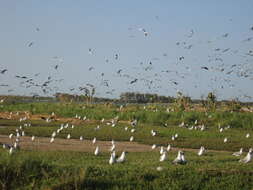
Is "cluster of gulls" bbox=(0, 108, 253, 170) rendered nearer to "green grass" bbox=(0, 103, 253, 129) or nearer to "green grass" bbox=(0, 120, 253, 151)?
"green grass" bbox=(0, 120, 253, 151)

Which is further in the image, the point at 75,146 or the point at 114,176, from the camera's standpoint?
the point at 75,146

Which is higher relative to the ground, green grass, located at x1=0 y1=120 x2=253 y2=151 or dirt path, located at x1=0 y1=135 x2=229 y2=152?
green grass, located at x1=0 y1=120 x2=253 y2=151

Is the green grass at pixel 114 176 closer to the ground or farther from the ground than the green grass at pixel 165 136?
closer to the ground

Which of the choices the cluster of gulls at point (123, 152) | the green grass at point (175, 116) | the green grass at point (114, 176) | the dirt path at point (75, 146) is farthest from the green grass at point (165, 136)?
the green grass at point (114, 176)

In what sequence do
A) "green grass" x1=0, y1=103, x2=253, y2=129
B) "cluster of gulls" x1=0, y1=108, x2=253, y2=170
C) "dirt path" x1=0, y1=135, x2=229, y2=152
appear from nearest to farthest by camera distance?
"cluster of gulls" x1=0, y1=108, x2=253, y2=170
"dirt path" x1=0, y1=135, x2=229, y2=152
"green grass" x1=0, y1=103, x2=253, y2=129

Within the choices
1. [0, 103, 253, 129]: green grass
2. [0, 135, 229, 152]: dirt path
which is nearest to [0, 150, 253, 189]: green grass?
[0, 135, 229, 152]: dirt path

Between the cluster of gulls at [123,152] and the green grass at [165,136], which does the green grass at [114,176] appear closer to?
the cluster of gulls at [123,152]

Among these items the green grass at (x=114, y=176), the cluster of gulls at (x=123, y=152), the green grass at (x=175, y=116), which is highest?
the green grass at (x=175, y=116)

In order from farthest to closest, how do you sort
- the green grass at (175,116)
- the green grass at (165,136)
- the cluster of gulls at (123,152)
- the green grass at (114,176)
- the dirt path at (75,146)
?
the green grass at (175,116) → the green grass at (165,136) → the dirt path at (75,146) → the cluster of gulls at (123,152) → the green grass at (114,176)

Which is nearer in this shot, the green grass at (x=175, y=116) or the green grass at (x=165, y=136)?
the green grass at (x=165, y=136)

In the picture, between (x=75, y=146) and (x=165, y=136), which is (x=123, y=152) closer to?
(x=75, y=146)

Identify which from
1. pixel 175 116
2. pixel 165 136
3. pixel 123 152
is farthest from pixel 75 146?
pixel 175 116

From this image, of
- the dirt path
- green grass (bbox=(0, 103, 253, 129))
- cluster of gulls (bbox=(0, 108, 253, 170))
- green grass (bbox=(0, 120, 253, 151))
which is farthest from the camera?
green grass (bbox=(0, 103, 253, 129))

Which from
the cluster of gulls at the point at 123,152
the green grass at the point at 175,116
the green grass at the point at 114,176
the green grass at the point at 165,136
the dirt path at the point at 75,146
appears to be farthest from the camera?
the green grass at the point at 175,116
